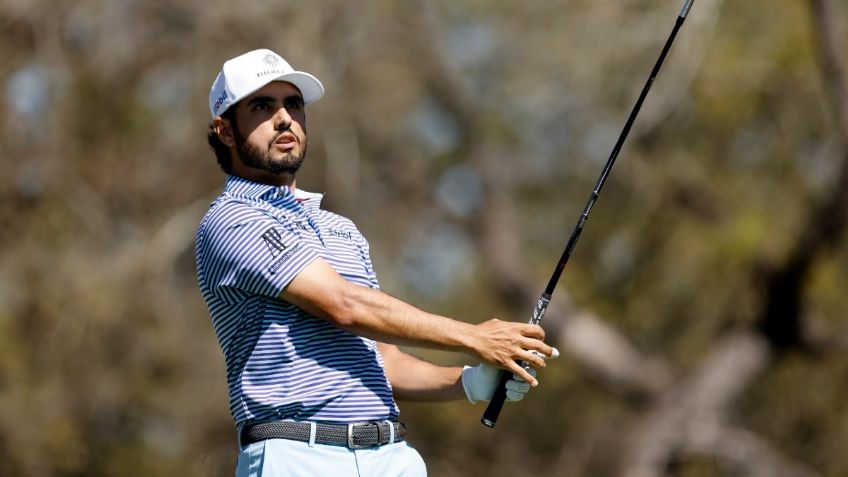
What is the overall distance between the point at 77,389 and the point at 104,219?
164 cm

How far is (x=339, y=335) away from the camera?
3.94 meters

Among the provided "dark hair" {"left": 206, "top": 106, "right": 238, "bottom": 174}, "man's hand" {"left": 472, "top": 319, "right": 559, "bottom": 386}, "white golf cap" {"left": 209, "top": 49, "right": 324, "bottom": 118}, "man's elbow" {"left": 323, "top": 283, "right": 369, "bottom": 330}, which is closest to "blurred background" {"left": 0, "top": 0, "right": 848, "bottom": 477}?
"dark hair" {"left": 206, "top": 106, "right": 238, "bottom": 174}

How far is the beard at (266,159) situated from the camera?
4133 millimetres

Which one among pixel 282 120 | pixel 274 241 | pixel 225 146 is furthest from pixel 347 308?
pixel 225 146

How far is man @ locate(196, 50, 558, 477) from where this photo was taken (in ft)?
12.4

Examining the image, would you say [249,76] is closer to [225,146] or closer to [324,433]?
[225,146]

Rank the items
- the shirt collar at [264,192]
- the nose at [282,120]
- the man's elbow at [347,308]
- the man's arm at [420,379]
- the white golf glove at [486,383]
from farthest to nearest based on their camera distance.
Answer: the man's arm at [420,379] → the nose at [282,120] → the shirt collar at [264,192] → the white golf glove at [486,383] → the man's elbow at [347,308]

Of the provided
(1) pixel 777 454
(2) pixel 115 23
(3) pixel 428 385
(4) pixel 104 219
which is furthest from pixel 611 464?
(3) pixel 428 385

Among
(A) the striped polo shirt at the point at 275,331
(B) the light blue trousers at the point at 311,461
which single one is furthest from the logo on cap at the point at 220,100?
(B) the light blue trousers at the point at 311,461

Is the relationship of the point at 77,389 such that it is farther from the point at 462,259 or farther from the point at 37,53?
the point at 462,259

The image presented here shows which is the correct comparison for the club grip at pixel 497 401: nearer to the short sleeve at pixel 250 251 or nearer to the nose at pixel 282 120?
the short sleeve at pixel 250 251

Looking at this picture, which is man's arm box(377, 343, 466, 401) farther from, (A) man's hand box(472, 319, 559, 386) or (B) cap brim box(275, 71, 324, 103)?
(B) cap brim box(275, 71, 324, 103)

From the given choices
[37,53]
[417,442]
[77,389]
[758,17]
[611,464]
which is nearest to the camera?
[37,53]

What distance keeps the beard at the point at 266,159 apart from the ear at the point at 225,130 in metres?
0.05
